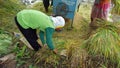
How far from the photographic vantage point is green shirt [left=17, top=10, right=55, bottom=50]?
14.8 feet

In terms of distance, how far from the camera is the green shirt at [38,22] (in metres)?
4.52

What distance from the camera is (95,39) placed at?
507 centimetres

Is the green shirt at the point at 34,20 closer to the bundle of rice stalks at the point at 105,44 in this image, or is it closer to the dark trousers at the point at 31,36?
the dark trousers at the point at 31,36

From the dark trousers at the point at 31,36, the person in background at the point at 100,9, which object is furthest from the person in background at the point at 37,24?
the person in background at the point at 100,9

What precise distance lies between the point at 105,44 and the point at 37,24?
1.22 metres

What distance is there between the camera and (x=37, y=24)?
464cm

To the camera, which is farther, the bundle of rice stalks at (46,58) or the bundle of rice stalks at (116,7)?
the bundle of rice stalks at (116,7)

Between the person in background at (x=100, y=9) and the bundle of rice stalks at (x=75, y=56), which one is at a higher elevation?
the person in background at (x=100, y=9)

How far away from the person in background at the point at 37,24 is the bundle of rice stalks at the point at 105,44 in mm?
632

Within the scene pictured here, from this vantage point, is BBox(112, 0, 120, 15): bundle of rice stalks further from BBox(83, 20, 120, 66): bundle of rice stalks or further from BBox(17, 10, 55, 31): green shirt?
BBox(17, 10, 55, 31): green shirt

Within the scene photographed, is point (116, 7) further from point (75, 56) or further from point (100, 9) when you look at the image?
point (75, 56)

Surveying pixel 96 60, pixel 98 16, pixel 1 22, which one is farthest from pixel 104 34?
pixel 1 22

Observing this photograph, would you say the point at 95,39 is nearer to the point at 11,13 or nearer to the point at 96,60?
the point at 96,60

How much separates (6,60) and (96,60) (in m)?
1.52
